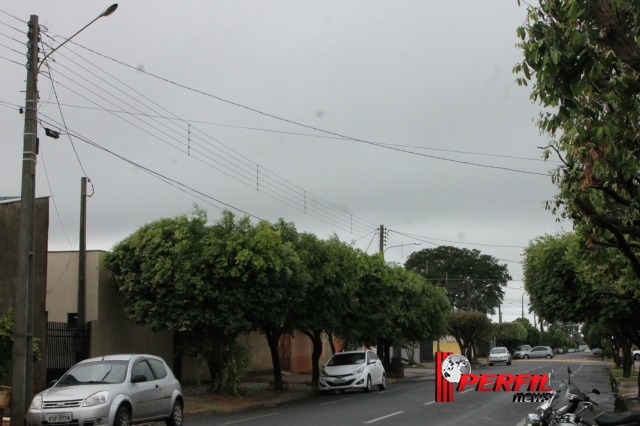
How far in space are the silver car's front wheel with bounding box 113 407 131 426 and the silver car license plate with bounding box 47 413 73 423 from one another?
780 millimetres

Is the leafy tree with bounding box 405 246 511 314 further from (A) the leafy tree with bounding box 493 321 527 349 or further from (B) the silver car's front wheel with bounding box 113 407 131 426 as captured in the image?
(B) the silver car's front wheel with bounding box 113 407 131 426

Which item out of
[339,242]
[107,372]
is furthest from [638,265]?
[339,242]

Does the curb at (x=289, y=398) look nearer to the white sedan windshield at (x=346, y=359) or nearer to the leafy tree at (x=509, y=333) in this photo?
the white sedan windshield at (x=346, y=359)

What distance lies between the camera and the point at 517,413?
60.4ft

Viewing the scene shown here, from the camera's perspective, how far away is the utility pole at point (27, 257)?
1445cm

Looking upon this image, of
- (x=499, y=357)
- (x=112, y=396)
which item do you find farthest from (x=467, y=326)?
(x=112, y=396)

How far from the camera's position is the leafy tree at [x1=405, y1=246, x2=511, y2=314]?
83.0 metres

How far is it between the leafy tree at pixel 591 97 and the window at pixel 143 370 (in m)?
8.72

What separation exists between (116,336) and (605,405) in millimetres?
15721

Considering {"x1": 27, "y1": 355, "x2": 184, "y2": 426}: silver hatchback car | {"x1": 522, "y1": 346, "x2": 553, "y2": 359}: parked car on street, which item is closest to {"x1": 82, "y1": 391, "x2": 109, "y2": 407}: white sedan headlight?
{"x1": 27, "y1": 355, "x2": 184, "y2": 426}: silver hatchback car

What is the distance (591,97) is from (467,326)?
5058 cm

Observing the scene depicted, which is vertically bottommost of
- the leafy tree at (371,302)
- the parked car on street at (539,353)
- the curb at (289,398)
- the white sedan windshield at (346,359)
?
the parked car on street at (539,353)

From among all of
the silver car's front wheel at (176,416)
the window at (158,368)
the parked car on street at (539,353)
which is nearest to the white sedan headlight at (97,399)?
the window at (158,368)

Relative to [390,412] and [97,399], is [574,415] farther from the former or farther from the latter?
[390,412]
